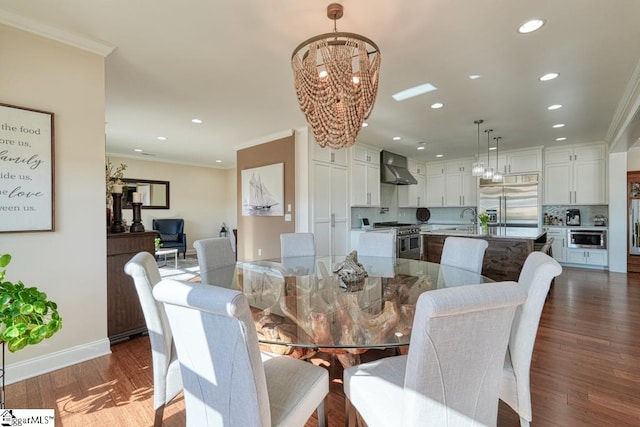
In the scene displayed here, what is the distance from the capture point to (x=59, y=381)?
2059 mm

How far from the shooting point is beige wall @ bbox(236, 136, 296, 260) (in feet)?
16.0

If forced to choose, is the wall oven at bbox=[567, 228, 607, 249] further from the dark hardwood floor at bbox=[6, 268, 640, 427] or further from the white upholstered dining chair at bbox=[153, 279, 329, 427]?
the white upholstered dining chair at bbox=[153, 279, 329, 427]

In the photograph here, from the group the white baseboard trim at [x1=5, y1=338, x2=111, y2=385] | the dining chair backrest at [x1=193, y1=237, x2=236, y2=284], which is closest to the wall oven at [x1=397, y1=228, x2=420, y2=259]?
the dining chair backrest at [x1=193, y1=237, x2=236, y2=284]

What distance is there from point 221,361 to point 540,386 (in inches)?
85.6

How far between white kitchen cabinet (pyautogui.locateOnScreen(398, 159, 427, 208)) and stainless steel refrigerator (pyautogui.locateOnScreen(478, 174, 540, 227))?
1.39m

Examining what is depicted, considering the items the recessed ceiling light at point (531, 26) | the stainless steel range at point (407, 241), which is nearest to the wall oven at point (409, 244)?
the stainless steel range at point (407, 241)

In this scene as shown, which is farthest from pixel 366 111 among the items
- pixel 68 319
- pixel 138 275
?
pixel 68 319

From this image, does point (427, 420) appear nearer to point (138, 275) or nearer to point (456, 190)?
point (138, 275)

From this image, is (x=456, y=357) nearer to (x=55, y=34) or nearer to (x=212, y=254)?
(x=212, y=254)

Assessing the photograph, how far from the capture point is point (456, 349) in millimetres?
960

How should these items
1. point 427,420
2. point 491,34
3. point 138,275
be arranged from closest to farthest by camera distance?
point 427,420 < point 138,275 < point 491,34

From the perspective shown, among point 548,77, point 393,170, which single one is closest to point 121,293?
point 548,77

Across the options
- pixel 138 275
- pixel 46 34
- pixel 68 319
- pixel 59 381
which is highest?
pixel 46 34

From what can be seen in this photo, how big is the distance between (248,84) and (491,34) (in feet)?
7.09
